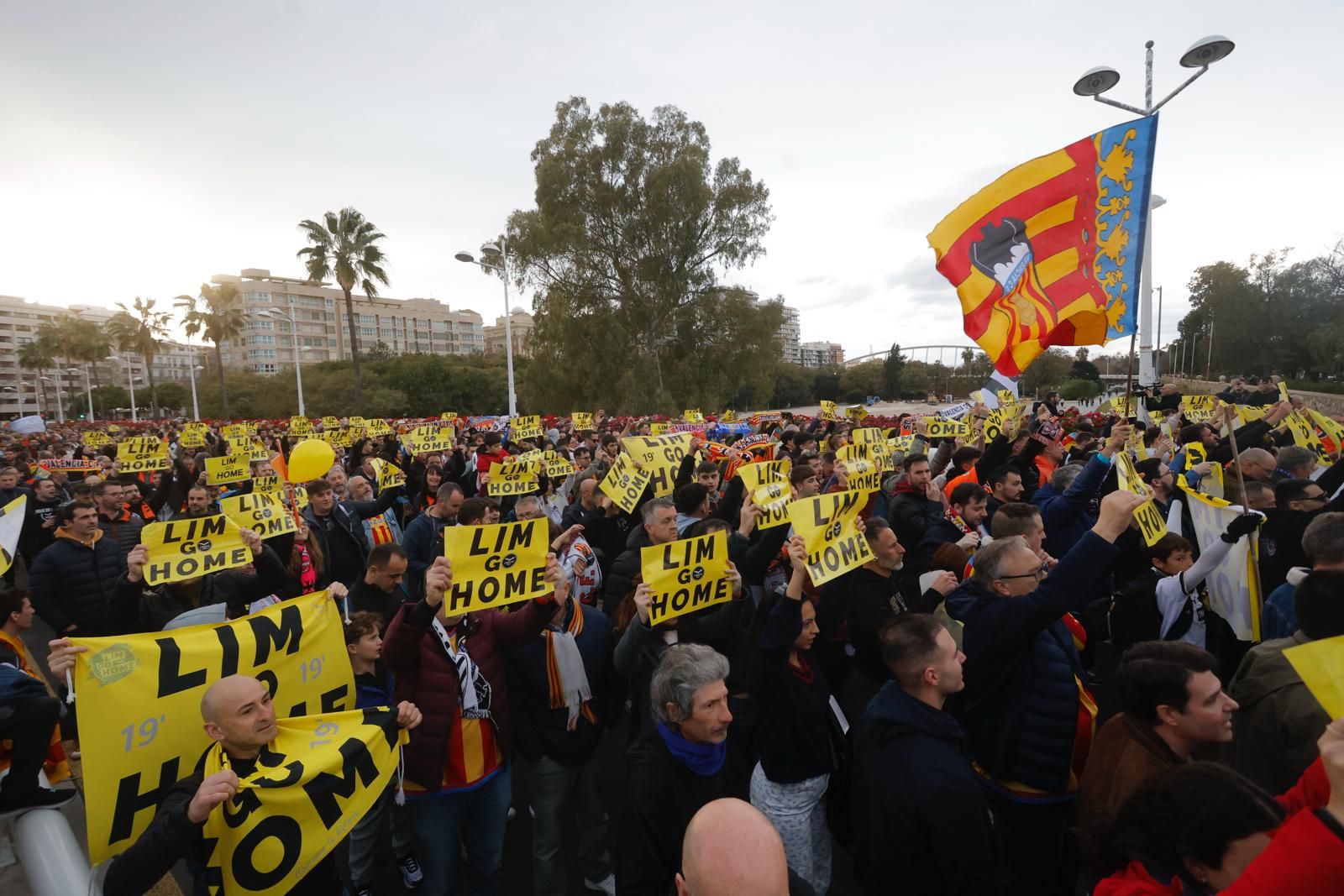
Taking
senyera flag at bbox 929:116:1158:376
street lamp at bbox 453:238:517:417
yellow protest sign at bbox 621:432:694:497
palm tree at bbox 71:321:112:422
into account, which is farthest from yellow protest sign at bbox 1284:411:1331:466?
palm tree at bbox 71:321:112:422

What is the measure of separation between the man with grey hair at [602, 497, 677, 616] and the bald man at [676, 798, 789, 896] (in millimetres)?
2918

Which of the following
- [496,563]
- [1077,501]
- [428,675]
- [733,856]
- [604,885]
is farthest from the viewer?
[1077,501]

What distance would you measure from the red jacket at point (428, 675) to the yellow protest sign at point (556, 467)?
22.2 ft

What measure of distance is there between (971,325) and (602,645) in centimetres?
527

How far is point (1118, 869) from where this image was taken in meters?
2.04

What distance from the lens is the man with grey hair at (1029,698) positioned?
297cm

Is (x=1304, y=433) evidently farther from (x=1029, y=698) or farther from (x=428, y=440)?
(x=428, y=440)

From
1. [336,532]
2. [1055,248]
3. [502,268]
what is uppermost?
[502,268]

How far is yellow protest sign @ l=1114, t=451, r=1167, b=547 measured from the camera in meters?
4.38

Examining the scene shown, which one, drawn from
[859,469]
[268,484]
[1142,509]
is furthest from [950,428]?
[268,484]

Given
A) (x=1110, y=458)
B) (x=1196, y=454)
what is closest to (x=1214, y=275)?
(x=1196, y=454)

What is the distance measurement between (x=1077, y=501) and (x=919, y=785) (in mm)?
3538

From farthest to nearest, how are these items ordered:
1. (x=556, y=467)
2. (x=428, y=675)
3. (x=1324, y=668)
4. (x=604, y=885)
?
(x=556, y=467) < (x=604, y=885) < (x=428, y=675) < (x=1324, y=668)

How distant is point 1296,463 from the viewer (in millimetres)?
6496
